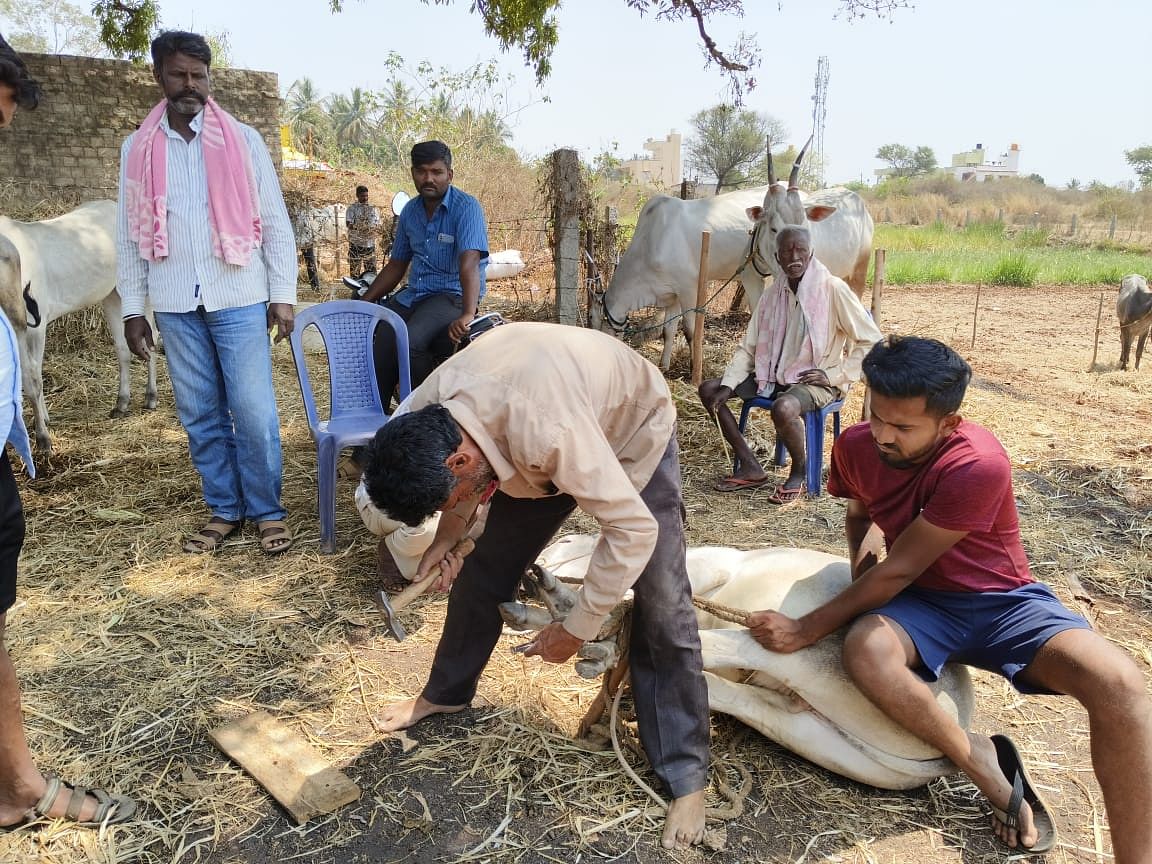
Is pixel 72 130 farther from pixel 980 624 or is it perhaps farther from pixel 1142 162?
pixel 1142 162

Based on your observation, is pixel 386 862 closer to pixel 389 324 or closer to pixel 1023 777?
pixel 1023 777

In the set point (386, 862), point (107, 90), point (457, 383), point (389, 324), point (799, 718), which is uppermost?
point (107, 90)

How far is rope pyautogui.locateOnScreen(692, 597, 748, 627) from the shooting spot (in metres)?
2.54

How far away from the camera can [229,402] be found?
385 centimetres

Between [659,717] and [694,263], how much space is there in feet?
20.0

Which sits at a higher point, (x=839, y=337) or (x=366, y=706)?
(x=839, y=337)

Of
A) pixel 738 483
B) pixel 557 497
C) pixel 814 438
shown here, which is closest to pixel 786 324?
pixel 814 438

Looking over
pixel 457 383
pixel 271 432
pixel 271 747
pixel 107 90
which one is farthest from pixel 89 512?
pixel 107 90

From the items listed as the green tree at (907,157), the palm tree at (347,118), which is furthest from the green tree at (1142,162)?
the palm tree at (347,118)

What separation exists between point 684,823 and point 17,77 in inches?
99.5

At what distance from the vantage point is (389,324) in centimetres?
456

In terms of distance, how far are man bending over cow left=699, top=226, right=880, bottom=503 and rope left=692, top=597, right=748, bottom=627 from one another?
7.20 ft

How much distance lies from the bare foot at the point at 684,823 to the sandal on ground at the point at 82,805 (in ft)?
4.85

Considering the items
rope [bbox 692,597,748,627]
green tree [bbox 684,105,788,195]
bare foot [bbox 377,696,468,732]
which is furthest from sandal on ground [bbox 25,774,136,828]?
green tree [bbox 684,105,788,195]
